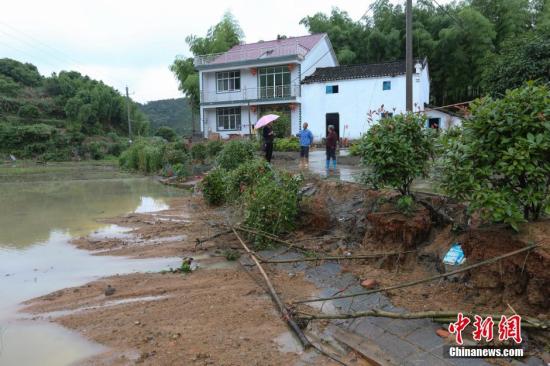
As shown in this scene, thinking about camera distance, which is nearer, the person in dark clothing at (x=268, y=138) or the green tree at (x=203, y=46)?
the person in dark clothing at (x=268, y=138)

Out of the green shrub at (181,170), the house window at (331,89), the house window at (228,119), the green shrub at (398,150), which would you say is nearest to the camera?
the green shrub at (398,150)

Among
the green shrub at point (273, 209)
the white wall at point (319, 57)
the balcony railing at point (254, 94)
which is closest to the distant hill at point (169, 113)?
the balcony railing at point (254, 94)

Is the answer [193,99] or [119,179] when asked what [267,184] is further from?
[193,99]

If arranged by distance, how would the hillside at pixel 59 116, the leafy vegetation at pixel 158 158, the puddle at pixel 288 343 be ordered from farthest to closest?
the hillside at pixel 59 116 → the leafy vegetation at pixel 158 158 → the puddle at pixel 288 343

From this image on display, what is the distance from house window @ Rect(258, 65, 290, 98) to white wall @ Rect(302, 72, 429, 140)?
5.37ft

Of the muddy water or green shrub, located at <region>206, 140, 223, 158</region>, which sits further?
green shrub, located at <region>206, 140, 223, 158</region>

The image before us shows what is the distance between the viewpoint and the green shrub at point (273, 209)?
8.20 meters

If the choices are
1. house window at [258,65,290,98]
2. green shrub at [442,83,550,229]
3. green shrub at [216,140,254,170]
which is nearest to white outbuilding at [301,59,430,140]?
house window at [258,65,290,98]

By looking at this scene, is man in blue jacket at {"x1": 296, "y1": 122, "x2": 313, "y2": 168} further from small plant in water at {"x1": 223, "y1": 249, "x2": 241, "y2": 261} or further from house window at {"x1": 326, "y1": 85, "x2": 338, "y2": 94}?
house window at {"x1": 326, "y1": 85, "x2": 338, "y2": 94}

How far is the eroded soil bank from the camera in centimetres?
444

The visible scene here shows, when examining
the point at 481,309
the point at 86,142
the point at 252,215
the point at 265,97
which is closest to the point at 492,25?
the point at 265,97

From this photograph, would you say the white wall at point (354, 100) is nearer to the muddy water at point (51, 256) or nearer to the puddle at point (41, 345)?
the muddy water at point (51, 256)

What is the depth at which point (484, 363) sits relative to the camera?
3.80 meters

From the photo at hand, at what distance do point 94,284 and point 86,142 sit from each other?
4287cm
